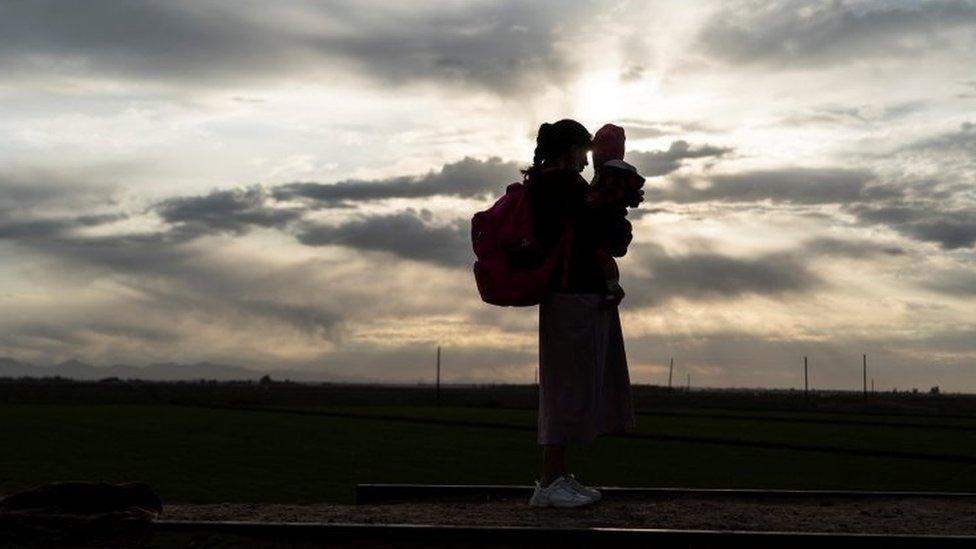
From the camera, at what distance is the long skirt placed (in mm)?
6383

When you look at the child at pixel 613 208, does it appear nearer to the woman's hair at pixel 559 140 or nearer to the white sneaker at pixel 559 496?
the woman's hair at pixel 559 140

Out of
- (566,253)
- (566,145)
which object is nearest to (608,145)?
(566,145)

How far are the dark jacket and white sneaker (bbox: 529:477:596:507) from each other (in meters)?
1.07

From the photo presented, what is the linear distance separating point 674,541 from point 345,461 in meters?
8.53

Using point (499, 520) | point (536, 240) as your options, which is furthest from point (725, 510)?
point (536, 240)

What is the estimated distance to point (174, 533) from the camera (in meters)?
5.18

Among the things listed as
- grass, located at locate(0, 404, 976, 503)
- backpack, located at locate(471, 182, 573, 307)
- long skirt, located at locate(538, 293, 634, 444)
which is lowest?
grass, located at locate(0, 404, 976, 503)

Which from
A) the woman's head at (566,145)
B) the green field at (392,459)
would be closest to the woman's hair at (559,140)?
the woman's head at (566,145)

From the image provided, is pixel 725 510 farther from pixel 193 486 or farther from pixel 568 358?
pixel 193 486

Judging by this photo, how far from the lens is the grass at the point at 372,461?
34.8 feet

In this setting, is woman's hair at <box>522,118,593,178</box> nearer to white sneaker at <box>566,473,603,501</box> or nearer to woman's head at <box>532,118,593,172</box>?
woman's head at <box>532,118,593,172</box>

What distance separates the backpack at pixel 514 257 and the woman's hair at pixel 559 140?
32 cm

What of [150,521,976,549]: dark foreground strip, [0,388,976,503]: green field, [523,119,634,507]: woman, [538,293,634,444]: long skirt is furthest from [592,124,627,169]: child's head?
[0,388,976,503]: green field

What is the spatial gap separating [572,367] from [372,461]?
712 centimetres
